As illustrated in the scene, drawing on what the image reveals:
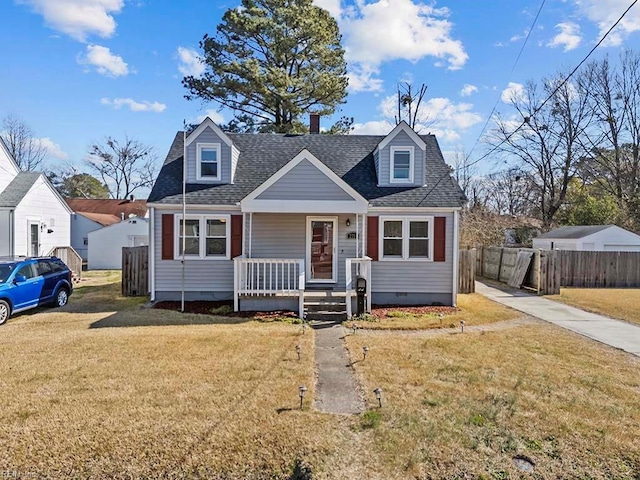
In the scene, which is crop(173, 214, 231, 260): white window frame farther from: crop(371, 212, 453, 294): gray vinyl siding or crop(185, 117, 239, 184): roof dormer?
crop(371, 212, 453, 294): gray vinyl siding

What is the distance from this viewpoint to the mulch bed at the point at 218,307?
Result: 34.4ft

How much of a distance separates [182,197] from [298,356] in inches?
295

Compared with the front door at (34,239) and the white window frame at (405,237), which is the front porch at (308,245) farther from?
the front door at (34,239)

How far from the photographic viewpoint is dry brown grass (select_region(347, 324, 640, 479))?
3842 millimetres

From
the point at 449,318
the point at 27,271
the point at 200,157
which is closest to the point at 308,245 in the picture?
the point at 200,157

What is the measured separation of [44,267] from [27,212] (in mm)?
10352

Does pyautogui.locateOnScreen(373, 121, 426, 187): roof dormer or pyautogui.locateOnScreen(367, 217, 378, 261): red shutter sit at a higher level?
pyautogui.locateOnScreen(373, 121, 426, 187): roof dormer

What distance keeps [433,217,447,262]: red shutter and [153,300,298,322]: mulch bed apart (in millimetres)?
4977

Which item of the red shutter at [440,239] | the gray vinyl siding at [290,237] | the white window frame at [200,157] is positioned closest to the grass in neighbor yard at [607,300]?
the red shutter at [440,239]

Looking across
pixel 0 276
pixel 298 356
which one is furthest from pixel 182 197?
pixel 298 356

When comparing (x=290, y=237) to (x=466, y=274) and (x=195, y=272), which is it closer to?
(x=195, y=272)

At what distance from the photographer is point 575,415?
4785mm

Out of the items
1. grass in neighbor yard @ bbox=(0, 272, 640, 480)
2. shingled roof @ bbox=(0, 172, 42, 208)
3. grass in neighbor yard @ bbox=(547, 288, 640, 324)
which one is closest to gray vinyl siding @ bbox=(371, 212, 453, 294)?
grass in neighbor yard @ bbox=(0, 272, 640, 480)

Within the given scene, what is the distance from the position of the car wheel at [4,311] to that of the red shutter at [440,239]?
39.1 ft
